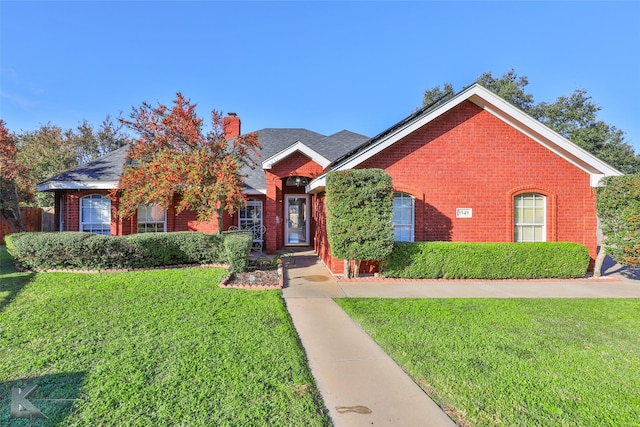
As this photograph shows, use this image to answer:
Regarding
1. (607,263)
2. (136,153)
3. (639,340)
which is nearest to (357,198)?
(639,340)

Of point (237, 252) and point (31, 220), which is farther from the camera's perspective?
point (31, 220)

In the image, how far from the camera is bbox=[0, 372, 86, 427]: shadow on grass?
2826 mm

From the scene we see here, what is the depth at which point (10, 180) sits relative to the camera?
13195 millimetres

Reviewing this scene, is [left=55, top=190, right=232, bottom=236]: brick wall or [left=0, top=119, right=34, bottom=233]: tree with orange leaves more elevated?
[left=0, top=119, right=34, bottom=233]: tree with orange leaves

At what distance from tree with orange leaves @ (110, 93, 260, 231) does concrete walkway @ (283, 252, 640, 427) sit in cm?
353

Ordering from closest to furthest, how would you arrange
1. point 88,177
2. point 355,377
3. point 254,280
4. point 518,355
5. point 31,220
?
1. point 355,377
2. point 518,355
3. point 254,280
4. point 88,177
5. point 31,220

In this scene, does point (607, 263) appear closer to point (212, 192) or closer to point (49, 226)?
point (212, 192)

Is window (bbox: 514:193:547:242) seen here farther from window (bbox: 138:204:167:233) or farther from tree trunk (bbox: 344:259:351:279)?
window (bbox: 138:204:167:233)

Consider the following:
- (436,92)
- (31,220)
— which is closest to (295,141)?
(31,220)

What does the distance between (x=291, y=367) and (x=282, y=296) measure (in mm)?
3360

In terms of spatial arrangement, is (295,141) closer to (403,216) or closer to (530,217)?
(403,216)

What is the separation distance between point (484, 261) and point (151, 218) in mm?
13509

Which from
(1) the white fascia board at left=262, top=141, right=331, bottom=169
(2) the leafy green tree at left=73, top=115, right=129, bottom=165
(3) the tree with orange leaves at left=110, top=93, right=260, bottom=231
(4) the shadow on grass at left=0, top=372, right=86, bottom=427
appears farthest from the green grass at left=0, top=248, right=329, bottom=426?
(2) the leafy green tree at left=73, top=115, right=129, bottom=165

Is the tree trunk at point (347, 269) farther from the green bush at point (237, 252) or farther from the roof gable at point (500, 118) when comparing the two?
the green bush at point (237, 252)
